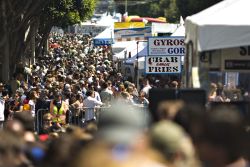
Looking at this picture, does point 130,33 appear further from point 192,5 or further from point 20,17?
point 192,5

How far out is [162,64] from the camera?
71.3ft

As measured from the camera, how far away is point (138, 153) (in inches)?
188

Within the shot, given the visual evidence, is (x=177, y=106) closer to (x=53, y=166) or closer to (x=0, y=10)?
(x=53, y=166)

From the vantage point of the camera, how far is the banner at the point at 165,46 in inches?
835

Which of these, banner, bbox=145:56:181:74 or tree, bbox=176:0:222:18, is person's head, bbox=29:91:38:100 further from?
tree, bbox=176:0:222:18

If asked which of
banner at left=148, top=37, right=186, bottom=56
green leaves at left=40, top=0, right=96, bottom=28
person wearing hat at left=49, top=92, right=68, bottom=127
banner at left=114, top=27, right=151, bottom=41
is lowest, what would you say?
person wearing hat at left=49, top=92, right=68, bottom=127

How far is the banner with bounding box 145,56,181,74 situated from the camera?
70.8 feet

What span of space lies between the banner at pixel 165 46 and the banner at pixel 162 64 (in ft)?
0.86

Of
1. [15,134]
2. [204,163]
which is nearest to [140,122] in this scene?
[204,163]

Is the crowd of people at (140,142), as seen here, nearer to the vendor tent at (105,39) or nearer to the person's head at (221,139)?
the person's head at (221,139)

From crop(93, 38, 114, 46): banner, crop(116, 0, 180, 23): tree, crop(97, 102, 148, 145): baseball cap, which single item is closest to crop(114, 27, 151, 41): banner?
crop(93, 38, 114, 46): banner

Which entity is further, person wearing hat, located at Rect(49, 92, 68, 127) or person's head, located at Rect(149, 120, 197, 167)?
person wearing hat, located at Rect(49, 92, 68, 127)

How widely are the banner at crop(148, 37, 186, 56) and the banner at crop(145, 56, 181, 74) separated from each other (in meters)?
0.26

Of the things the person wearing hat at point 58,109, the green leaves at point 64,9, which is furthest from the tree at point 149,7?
the person wearing hat at point 58,109
